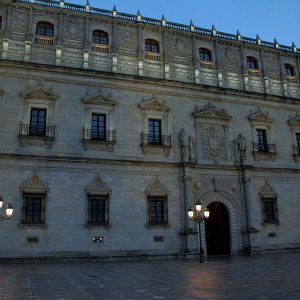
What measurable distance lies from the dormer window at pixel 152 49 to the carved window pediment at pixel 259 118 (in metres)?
8.18

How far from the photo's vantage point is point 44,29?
23.9 meters

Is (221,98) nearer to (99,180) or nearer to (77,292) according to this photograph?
(99,180)

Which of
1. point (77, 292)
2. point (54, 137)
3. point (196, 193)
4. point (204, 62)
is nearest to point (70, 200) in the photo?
point (54, 137)

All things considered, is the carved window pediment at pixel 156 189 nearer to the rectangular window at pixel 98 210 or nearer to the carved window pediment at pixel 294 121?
the rectangular window at pixel 98 210

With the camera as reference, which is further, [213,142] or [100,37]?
[213,142]

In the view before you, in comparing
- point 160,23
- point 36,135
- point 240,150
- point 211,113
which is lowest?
point 240,150

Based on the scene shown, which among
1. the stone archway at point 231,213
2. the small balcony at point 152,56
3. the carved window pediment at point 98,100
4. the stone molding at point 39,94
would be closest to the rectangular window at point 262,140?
the stone archway at point 231,213

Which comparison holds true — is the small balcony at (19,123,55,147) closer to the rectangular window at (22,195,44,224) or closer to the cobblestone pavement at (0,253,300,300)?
the rectangular window at (22,195,44,224)

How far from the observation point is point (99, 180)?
877 inches

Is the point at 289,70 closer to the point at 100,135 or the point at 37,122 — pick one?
the point at 100,135

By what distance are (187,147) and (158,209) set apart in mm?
4568

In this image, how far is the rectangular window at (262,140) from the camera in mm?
27062

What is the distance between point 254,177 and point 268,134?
3.71 meters

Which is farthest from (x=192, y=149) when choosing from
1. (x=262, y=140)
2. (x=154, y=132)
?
(x=262, y=140)
